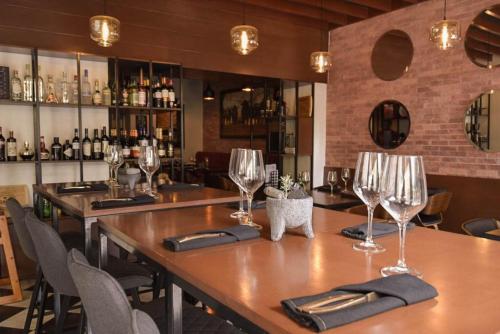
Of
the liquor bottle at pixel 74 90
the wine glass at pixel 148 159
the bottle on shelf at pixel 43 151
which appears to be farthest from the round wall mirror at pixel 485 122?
the bottle on shelf at pixel 43 151

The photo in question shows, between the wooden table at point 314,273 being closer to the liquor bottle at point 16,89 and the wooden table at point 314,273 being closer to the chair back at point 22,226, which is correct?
the chair back at point 22,226

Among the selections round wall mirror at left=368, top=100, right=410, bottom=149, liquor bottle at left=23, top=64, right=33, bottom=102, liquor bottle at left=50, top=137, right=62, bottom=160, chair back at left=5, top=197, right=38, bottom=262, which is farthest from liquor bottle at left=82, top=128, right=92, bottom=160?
round wall mirror at left=368, top=100, right=410, bottom=149

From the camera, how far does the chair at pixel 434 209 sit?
4344 mm

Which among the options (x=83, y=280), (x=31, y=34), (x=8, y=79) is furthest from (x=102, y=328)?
(x=31, y=34)

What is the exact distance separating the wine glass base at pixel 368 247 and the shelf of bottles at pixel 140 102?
3.42 meters

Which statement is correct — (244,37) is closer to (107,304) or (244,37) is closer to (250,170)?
(250,170)

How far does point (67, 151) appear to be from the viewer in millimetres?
4242

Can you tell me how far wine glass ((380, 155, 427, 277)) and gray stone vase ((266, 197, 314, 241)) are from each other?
31 centimetres

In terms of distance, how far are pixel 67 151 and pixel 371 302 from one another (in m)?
4.07

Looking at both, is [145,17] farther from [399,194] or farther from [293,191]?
[399,194]

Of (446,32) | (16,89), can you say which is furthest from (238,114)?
(446,32)

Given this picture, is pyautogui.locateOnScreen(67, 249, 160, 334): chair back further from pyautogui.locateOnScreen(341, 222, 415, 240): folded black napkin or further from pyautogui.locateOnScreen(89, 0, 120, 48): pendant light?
pyautogui.locateOnScreen(89, 0, 120, 48): pendant light

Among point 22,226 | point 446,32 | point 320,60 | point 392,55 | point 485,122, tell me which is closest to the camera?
point 22,226

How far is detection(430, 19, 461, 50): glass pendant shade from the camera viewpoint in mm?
3695
